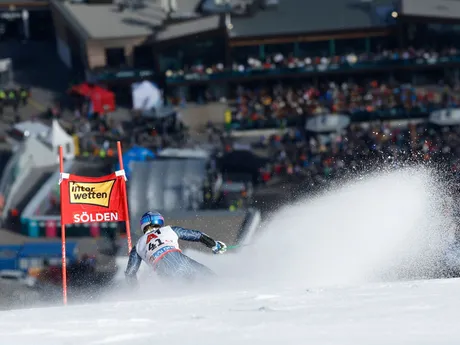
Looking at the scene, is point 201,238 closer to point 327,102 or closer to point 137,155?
point 137,155

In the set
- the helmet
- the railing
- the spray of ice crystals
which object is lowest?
the spray of ice crystals

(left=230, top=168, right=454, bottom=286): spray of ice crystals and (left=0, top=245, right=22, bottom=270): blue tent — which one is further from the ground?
(left=230, top=168, right=454, bottom=286): spray of ice crystals

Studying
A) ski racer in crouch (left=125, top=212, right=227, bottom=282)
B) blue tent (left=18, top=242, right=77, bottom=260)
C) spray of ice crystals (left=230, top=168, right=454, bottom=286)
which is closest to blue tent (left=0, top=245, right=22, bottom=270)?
blue tent (left=18, top=242, right=77, bottom=260)

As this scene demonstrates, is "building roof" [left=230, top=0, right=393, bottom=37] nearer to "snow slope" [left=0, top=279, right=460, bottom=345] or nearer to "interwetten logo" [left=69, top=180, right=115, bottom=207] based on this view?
"interwetten logo" [left=69, top=180, right=115, bottom=207]

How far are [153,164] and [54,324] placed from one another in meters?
22.4

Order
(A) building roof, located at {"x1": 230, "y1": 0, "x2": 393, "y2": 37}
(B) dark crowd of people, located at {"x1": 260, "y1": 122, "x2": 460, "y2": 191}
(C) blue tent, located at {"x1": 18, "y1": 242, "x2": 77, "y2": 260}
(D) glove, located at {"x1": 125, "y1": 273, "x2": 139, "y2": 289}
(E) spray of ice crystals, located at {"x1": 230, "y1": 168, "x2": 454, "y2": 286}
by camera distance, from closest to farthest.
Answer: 1. (D) glove, located at {"x1": 125, "y1": 273, "x2": 139, "y2": 289}
2. (E) spray of ice crystals, located at {"x1": 230, "y1": 168, "x2": 454, "y2": 286}
3. (C) blue tent, located at {"x1": 18, "y1": 242, "x2": 77, "y2": 260}
4. (B) dark crowd of people, located at {"x1": 260, "y1": 122, "x2": 460, "y2": 191}
5. (A) building roof, located at {"x1": 230, "y1": 0, "x2": 393, "y2": 37}

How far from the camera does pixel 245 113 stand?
4434cm

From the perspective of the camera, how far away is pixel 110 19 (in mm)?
52750

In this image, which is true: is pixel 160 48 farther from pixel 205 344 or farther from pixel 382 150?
pixel 205 344

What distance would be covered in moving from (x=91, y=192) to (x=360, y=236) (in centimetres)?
479

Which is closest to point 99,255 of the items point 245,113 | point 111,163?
point 111,163

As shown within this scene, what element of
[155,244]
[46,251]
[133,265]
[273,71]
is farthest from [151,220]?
[273,71]

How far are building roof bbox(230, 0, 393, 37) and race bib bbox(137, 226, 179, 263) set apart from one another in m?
34.2

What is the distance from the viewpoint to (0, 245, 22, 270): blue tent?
2717 centimetres
